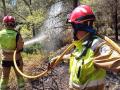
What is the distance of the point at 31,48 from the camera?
18109 mm

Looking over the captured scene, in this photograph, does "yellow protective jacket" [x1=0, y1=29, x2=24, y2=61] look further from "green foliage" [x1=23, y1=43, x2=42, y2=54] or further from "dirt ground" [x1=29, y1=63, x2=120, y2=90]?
"green foliage" [x1=23, y1=43, x2=42, y2=54]

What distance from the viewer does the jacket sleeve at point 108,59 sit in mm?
3045

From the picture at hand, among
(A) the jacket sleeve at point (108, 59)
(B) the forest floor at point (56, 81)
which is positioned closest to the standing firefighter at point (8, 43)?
(B) the forest floor at point (56, 81)

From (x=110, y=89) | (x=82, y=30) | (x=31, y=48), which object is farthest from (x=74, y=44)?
(x=31, y=48)

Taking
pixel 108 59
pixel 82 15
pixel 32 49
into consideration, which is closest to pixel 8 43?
pixel 82 15

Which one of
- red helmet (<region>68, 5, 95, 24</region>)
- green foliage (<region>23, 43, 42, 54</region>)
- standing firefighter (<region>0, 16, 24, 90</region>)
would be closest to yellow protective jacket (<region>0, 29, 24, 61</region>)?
standing firefighter (<region>0, 16, 24, 90</region>)

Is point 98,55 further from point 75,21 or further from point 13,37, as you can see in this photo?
point 13,37

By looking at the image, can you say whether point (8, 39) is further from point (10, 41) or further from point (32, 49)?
point (32, 49)

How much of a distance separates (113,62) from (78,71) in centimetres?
54

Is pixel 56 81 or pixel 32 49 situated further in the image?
pixel 32 49

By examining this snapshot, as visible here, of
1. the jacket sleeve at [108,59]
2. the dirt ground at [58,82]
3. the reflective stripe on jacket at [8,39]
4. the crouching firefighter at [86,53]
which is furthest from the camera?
the dirt ground at [58,82]

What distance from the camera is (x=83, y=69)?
11.3 ft

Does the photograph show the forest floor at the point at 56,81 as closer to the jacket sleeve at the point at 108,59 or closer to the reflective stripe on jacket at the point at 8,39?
the reflective stripe on jacket at the point at 8,39

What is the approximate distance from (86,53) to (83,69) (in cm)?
16
